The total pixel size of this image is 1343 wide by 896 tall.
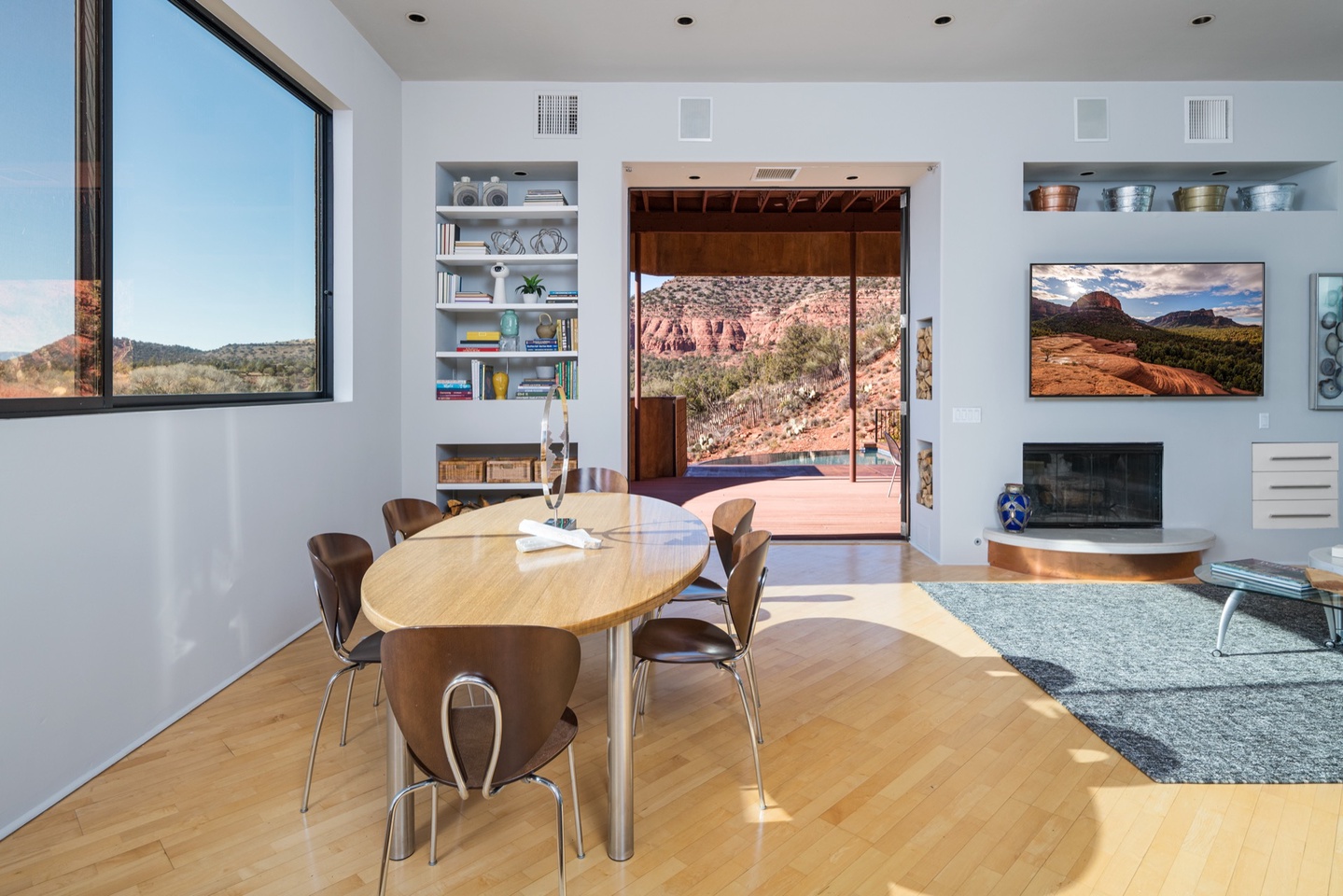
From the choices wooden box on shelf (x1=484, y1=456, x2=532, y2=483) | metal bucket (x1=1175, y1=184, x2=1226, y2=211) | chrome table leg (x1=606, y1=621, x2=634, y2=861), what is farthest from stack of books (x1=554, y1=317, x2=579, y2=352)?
metal bucket (x1=1175, y1=184, x2=1226, y2=211)

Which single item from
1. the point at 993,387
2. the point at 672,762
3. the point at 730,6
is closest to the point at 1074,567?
the point at 993,387

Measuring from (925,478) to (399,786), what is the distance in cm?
485

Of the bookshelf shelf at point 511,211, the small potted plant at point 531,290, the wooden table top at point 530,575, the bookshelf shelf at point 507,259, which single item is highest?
the bookshelf shelf at point 511,211

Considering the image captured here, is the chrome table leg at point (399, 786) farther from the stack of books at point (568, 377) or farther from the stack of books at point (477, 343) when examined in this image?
the stack of books at point (477, 343)

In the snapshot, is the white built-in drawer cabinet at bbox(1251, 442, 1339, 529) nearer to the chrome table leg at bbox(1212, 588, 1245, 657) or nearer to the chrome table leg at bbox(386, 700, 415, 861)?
the chrome table leg at bbox(1212, 588, 1245, 657)

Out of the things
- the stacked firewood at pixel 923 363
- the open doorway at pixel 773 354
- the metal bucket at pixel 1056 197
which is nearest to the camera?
the metal bucket at pixel 1056 197

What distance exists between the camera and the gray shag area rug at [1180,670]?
2.65 meters

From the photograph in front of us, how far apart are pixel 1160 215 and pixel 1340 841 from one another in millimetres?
4616

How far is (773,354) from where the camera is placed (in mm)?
16469

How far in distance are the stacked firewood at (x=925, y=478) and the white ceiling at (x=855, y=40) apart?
2.71m

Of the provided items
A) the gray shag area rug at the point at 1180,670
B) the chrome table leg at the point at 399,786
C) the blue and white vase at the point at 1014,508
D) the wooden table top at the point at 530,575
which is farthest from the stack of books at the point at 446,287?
the blue and white vase at the point at 1014,508

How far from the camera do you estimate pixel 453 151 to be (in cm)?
548

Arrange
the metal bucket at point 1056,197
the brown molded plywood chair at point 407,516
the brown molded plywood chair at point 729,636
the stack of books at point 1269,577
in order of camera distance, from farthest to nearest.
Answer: the metal bucket at point 1056,197 < the stack of books at point 1269,577 < the brown molded plywood chair at point 407,516 < the brown molded plywood chair at point 729,636

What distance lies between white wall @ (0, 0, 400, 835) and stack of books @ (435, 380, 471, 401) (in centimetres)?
56
